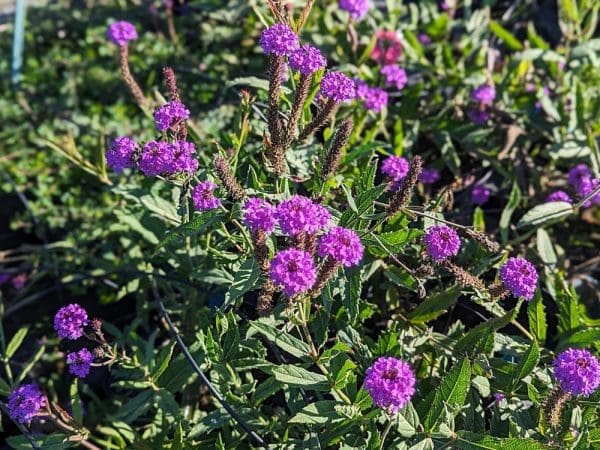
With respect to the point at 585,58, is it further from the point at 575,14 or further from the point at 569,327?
the point at 569,327

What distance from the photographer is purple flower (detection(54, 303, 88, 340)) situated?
1.60 meters

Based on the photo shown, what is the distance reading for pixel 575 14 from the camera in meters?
2.71

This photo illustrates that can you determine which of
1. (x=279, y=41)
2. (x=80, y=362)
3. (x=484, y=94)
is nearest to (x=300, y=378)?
(x=80, y=362)

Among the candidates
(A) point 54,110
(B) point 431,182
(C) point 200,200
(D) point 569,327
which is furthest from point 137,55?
(D) point 569,327

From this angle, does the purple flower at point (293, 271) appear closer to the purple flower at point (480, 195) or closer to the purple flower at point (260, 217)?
the purple flower at point (260, 217)

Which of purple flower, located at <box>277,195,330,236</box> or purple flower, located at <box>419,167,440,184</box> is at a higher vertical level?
purple flower, located at <box>277,195,330,236</box>

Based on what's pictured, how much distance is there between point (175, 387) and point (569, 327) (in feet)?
3.53

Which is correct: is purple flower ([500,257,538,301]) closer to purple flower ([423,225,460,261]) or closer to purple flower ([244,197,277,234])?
purple flower ([423,225,460,261])

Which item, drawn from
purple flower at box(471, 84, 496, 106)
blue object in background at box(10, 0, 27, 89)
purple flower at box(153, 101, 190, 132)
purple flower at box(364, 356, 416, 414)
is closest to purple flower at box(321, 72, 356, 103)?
purple flower at box(153, 101, 190, 132)

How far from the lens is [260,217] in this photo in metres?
1.34

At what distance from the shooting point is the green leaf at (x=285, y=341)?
5.08 ft

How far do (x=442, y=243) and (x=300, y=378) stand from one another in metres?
→ 0.43

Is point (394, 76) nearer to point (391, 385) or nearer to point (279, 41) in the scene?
point (279, 41)

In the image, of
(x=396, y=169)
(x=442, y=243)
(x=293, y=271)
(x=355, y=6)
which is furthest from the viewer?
(x=355, y=6)
